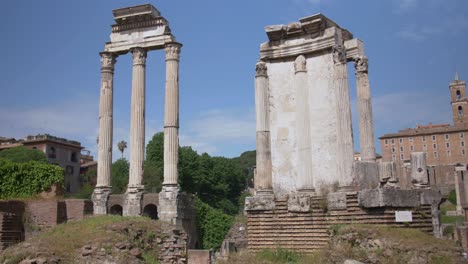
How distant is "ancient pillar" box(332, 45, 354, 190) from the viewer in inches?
430

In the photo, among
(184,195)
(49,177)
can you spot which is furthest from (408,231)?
(49,177)

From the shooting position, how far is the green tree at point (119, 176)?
5180cm

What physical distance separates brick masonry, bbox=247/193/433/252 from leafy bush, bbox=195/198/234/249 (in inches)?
1044

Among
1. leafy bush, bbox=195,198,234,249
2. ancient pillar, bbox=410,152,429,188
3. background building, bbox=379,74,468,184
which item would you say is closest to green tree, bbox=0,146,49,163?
leafy bush, bbox=195,198,234,249

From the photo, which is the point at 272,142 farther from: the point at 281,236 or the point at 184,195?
the point at 184,195

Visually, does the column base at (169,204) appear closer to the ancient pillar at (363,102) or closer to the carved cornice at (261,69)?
the carved cornice at (261,69)

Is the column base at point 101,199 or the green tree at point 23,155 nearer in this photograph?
the column base at point 101,199

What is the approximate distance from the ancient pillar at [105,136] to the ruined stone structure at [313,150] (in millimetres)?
15474

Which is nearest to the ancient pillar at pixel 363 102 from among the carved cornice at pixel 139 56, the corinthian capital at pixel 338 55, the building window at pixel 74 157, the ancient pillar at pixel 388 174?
the ancient pillar at pixel 388 174

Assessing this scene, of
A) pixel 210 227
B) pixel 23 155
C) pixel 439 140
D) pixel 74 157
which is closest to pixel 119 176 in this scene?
pixel 23 155

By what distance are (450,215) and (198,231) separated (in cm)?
3499

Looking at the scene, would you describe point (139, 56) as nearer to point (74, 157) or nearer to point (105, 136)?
point (105, 136)

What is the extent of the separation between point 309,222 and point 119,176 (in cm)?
4796

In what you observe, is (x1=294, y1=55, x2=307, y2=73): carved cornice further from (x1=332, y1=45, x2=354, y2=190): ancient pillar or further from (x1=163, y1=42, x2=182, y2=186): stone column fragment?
(x1=163, y1=42, x2=182, y2=186): stone column fragment
